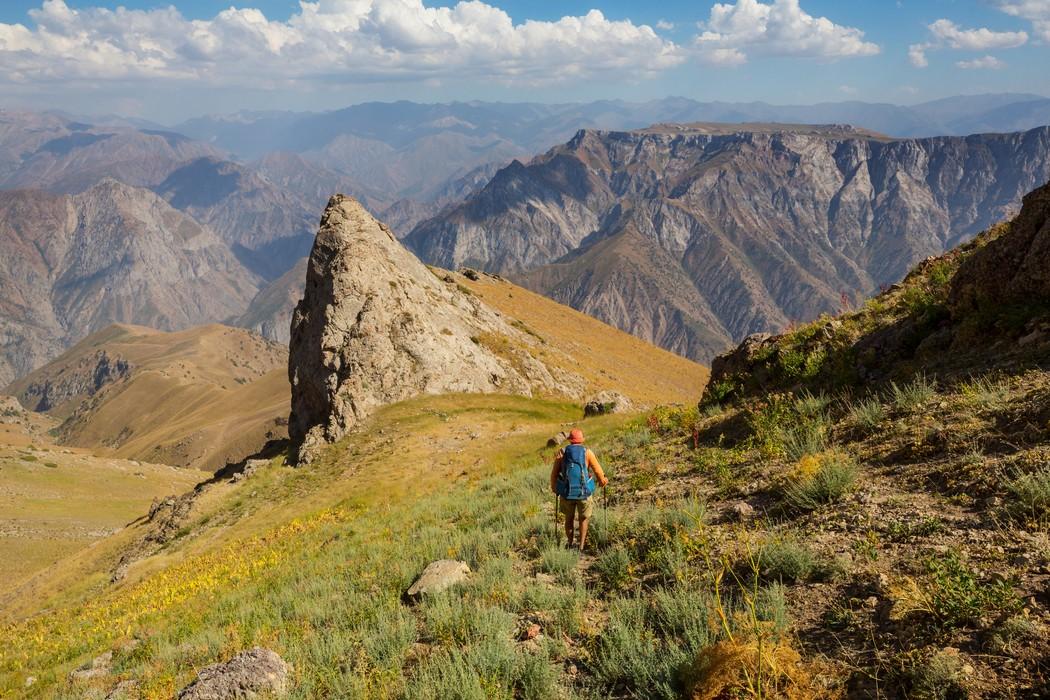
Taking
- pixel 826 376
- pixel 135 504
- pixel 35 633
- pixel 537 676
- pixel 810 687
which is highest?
pixel 826 376

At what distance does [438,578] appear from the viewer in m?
8.74

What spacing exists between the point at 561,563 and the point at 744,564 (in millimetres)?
2662

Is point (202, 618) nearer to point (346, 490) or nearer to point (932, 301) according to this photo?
point (346, 490)

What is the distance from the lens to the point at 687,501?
948 centimetres

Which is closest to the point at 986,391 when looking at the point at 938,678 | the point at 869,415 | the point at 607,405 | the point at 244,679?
the point at 869,415

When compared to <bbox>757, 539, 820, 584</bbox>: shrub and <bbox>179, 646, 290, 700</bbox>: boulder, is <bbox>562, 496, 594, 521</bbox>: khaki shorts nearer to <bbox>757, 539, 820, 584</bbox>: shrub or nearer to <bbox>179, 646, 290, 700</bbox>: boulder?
<bbox>757, 539, 820, 584</bbox>: shrub

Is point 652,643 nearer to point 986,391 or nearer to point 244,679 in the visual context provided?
point 244,679

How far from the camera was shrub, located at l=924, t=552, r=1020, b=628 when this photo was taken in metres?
4.70

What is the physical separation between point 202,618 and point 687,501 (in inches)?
389

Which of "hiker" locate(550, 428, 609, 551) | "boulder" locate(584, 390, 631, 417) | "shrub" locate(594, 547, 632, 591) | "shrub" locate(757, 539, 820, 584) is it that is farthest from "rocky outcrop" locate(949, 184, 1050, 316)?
"boulder" locate(584, 390, 631, 417)

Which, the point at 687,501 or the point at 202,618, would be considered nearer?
the point at 687,501

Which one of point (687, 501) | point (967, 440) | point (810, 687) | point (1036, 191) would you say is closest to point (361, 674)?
point (810, 687)

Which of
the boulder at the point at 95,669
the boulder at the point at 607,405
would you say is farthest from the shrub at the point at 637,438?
the boulder at the point at 607,405

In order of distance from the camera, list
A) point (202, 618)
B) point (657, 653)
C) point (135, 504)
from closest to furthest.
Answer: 1. point (657, 653)
2. point (202, 618)
3. point (135, 504)
